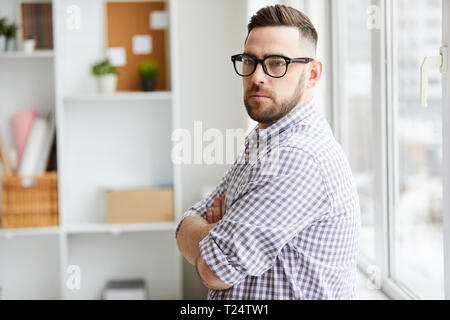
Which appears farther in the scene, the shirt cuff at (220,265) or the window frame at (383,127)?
the window frame at (383,127)

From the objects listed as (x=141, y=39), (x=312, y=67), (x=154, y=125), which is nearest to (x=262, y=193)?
(x=312, y=67)

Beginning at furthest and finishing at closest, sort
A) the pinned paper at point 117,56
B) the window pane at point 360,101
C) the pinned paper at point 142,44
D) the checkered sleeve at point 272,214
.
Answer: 1. the pinned paper at point 117,56
2. the pinned paper at point 142,44
3. the window pane at point 360,101
4. the checkered sleeve at point 272,214

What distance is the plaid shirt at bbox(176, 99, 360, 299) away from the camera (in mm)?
621

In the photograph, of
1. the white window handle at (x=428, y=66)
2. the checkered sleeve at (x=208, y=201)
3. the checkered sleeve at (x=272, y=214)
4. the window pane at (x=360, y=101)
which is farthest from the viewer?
the window pane at (x=360, y=101)

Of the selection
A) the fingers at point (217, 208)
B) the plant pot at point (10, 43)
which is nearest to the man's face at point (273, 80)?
the fingers at point (217, 208)

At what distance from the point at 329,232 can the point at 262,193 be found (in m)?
0.11

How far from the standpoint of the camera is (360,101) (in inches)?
55.1

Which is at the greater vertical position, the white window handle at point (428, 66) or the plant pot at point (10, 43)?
the plant pot at point (10, 43)

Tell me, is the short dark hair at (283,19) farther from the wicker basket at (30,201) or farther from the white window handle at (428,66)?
the wicker basket at (30,201)

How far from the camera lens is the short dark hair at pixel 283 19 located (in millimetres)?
642

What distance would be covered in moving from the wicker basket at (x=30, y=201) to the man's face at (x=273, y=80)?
1.31 m

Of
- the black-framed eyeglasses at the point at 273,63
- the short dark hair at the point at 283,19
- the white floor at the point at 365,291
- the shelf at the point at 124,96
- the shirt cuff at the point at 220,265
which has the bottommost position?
the white floor at the point at 365,291

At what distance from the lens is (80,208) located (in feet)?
6.18
